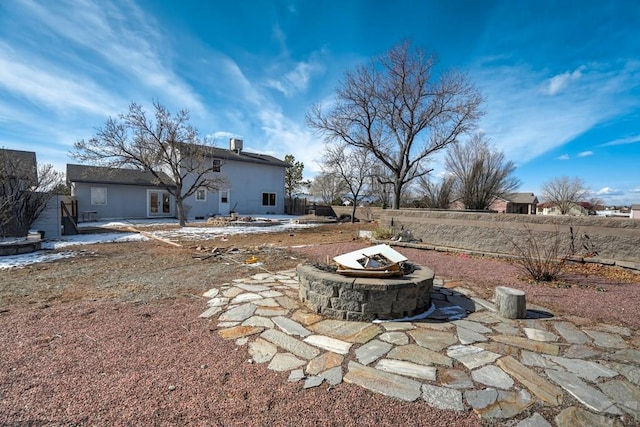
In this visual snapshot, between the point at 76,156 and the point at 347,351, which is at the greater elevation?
the point at 76,156

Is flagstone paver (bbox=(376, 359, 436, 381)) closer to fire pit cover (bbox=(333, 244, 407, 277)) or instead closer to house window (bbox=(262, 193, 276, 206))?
fire pit cover (bbox=(333, 244, 407, 277))

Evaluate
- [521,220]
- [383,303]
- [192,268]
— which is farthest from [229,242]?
[521,220]

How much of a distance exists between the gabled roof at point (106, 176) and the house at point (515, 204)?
26471 mm

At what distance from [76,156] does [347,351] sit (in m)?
17.0

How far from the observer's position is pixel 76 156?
14422 millimetres

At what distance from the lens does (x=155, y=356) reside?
262 cm

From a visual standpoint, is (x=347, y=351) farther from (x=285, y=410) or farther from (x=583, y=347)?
(x=583, y=347)

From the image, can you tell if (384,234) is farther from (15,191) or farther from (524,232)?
(15,191)

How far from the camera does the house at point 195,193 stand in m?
18.6

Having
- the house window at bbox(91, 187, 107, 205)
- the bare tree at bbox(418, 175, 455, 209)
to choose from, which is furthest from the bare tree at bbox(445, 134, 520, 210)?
the house window at bbox(91, 187, 107, 205)

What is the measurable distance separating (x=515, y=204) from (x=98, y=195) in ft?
118

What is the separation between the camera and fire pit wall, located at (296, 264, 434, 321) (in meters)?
3.38

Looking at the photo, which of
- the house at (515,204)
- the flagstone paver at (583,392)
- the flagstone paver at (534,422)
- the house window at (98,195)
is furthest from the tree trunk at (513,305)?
the house at (515,204)

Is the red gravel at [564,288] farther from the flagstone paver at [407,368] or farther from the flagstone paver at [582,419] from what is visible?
the flagstone paver at [407,368]
